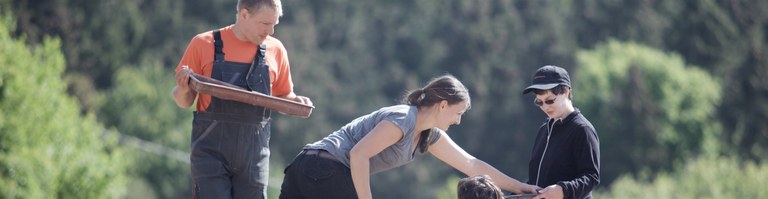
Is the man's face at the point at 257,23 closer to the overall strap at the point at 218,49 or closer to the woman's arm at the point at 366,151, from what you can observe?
the overall strap at the point at 218,49

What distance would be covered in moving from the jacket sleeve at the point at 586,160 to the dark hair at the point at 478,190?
355 millimetres

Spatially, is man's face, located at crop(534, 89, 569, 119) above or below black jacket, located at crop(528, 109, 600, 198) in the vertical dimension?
above

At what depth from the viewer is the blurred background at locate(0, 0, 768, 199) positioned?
53.9m

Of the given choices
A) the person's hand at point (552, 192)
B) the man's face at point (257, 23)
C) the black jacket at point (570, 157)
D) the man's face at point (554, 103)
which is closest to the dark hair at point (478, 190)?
the person's hand at point (552, 192)

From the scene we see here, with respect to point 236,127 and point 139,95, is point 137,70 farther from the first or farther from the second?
point 236,127

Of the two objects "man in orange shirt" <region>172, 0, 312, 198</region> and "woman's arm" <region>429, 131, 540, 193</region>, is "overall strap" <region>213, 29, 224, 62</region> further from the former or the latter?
"woman's arm" <region>429, 131, 540, 193</region>

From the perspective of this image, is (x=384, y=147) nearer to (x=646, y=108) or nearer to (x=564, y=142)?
(x=564, y=142)

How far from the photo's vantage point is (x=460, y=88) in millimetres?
6559

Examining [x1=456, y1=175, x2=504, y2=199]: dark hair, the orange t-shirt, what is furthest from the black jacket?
the orange t-shirt

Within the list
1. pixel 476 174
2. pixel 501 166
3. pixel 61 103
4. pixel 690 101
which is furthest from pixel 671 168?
pixel 476 174

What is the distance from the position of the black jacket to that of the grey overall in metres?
1.38

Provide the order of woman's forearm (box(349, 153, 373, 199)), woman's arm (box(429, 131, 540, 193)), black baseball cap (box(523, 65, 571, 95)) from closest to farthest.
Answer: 1. woman's forearm (box(349, 153, 373, 199))
2. black baseball cap (box(523, 65, 571, 95))
3. woman's arm (box(429, 131, 540, 193))

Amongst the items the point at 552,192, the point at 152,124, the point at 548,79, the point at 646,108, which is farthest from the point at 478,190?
the point at 646,108

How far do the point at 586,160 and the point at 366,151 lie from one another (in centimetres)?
108
